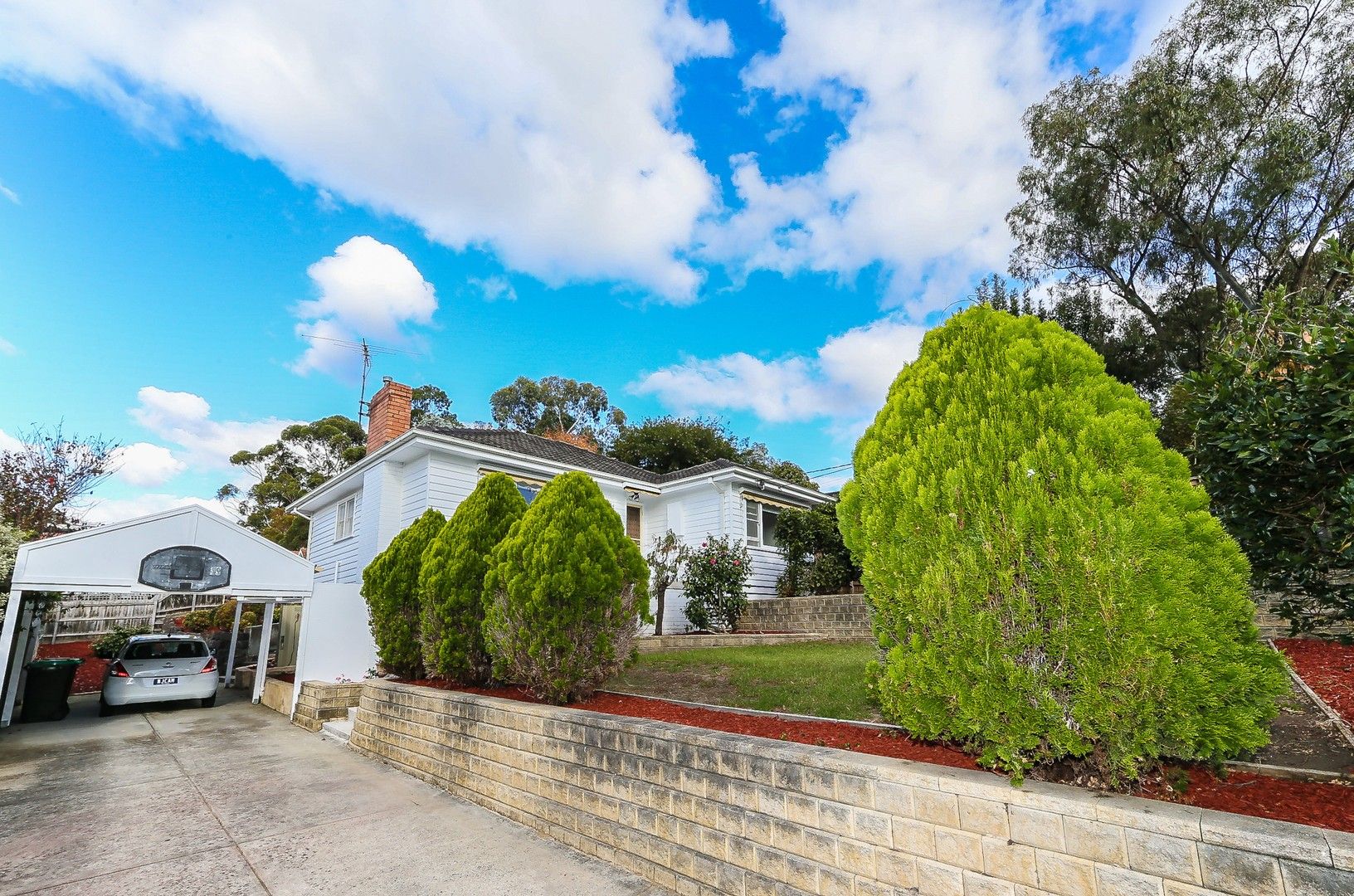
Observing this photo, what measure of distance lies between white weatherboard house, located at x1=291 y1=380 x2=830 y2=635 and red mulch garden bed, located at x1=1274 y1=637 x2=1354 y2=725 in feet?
33.9

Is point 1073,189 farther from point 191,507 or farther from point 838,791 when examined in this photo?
point 191,507

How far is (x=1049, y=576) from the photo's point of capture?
2.62 metres

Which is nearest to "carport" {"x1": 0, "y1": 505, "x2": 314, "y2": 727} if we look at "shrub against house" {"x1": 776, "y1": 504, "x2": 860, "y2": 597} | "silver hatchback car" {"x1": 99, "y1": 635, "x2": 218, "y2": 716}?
"silver hatchback car" {"x1": 99, "y1": 635, "x2": 218, "y2": 716}

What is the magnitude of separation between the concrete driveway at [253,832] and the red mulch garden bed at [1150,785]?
3.76 feet

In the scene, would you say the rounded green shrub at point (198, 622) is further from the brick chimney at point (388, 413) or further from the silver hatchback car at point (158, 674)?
the brick chimney at point (388, 413)

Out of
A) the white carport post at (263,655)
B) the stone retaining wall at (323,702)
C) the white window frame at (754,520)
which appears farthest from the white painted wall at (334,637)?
the white window frame at (754,520)

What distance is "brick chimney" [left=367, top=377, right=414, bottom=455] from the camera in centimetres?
1481

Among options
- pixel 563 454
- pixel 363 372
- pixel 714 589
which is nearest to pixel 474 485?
pixel 563 454

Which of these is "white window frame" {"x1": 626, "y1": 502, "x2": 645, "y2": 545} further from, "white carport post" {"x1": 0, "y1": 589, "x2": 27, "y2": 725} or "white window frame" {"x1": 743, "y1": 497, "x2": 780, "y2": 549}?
"white carport post" {"x1": 0, "y1": 589, "x2": 27, "y2": 725}

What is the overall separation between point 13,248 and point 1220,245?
23412 millimetres

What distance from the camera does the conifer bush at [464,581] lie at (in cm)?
695

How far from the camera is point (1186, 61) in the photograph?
45.4 ft

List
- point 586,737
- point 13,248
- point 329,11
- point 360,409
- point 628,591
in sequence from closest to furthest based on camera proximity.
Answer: point 586,737
point 628,591
point 329,11
point 13,248
point 360,409

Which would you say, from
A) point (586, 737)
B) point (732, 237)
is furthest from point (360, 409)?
point (586, 737)
